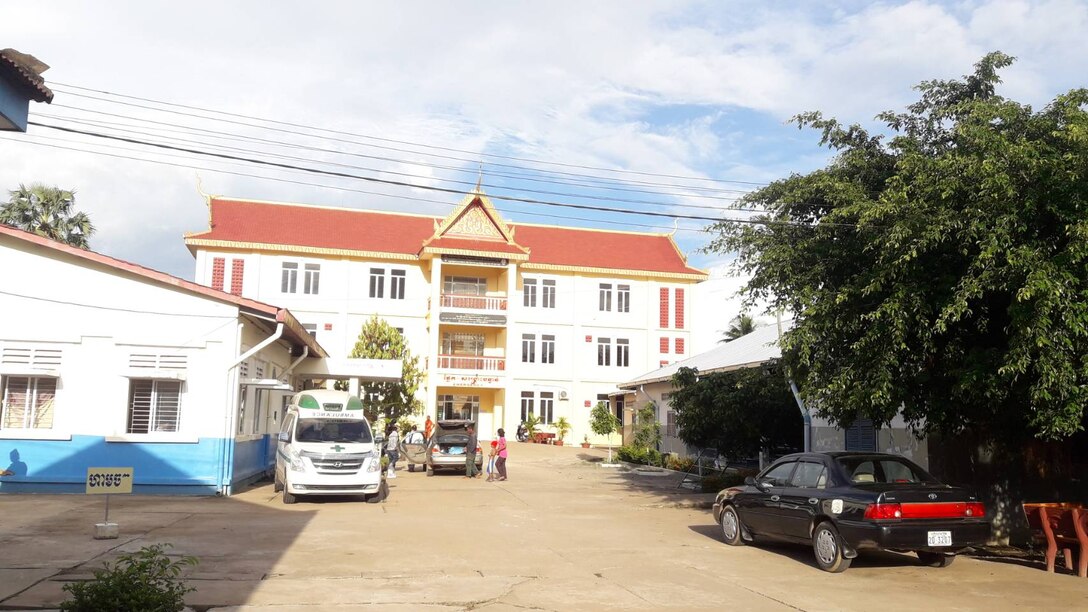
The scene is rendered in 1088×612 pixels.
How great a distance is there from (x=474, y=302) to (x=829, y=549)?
1409 inches

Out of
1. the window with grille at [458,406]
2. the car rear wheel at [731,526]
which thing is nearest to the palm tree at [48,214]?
the window with grille at [458,406]

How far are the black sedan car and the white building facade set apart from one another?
3338 cm

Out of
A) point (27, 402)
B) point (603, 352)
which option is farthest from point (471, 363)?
point (27, 402)

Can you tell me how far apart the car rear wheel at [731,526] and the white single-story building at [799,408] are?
2669mm

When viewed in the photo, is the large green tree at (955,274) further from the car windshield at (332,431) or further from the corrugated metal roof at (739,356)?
the car windshield at (332,431)

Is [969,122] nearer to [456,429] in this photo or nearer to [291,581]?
[291,581]

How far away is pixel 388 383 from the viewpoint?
114 ft

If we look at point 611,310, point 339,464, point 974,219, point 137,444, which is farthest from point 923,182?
point 611,310

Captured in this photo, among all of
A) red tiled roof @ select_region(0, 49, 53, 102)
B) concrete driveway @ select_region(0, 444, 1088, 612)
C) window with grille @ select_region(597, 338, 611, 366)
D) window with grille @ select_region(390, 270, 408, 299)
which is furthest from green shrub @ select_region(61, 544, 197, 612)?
window with grille @ select_region(597, 338, 611, 366)

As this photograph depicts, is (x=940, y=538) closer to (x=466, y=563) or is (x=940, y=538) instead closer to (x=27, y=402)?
(x=466, y=563)

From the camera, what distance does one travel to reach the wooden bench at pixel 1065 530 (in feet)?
35.1

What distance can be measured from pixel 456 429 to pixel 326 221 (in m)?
22.3

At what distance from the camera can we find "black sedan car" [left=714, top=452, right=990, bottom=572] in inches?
412

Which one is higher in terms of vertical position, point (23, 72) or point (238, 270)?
point (238, 270)
